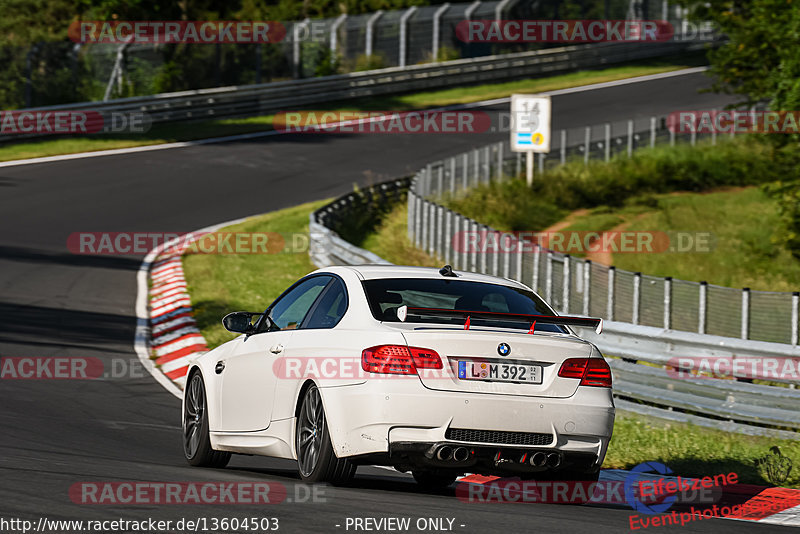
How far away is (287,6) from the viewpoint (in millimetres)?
59875

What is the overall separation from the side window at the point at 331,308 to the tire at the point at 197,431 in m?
1.48

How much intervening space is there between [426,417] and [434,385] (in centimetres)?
19

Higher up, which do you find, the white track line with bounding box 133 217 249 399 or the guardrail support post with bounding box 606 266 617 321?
the guardrail support post with bounding box 606 266 617 321

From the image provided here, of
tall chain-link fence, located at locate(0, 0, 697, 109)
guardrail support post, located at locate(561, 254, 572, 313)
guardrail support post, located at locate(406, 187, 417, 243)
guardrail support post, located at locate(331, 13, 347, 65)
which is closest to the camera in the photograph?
guardrail support post, located at locate(561, 254, 572, 313)

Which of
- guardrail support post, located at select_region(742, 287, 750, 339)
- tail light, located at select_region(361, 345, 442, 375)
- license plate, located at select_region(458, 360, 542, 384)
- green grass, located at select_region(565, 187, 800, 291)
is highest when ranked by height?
tail light, located at select_region(361, 345, 442, 375)

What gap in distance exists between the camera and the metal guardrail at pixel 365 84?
3881cm

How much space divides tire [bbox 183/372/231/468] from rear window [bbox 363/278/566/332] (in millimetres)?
1895

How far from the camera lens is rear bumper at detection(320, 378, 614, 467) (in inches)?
296

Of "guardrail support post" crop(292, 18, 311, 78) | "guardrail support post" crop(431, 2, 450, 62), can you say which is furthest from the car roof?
"guardrail support post" crop(431, 2, 450, 62)

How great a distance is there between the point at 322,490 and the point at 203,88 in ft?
116

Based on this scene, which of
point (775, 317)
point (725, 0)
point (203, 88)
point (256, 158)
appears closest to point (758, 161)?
point (725, 0)

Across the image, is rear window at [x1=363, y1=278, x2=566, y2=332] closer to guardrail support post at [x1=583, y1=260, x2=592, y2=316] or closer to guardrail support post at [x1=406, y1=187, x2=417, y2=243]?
guardrail support post at [x1=583, y1=260, x2=592, y2=316]

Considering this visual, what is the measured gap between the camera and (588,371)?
7.94 meters

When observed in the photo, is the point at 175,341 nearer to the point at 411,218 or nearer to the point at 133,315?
the point at 133,315
